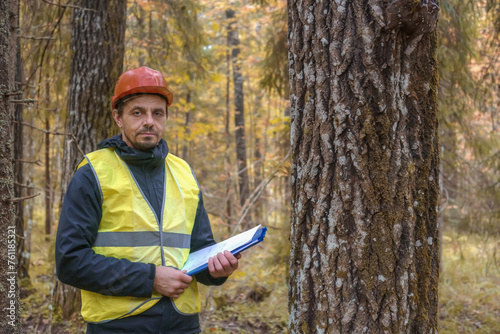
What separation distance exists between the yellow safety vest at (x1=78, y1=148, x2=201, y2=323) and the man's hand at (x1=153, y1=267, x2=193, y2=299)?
7 cm

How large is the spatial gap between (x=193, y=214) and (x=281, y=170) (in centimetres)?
321

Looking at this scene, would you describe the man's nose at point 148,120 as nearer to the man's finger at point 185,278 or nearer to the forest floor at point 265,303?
the man's finger at point 185,278

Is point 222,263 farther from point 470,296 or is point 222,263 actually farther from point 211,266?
point 470,296

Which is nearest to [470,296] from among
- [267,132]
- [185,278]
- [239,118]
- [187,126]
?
[267,132]

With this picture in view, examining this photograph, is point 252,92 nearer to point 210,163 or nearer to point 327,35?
point 210,163

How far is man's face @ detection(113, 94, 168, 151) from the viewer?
2336 millimetres

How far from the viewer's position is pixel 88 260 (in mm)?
2018

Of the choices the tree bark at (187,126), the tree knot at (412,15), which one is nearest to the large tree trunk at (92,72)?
the tree knot at (412,15)

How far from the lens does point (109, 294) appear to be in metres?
2.09

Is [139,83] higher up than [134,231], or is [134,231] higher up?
[139,83]

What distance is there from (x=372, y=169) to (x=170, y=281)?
112 centimetres

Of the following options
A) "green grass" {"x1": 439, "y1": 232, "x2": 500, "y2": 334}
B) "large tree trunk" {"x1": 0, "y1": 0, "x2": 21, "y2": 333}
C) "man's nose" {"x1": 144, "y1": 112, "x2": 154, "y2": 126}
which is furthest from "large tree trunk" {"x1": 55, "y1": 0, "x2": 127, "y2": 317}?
"green grass" {"x1": 439, "y1": 232, "x2": 500, "y2": 334}

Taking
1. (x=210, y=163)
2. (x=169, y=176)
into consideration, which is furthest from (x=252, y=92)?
(x=169, y=176)

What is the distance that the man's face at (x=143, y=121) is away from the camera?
2336 mm
